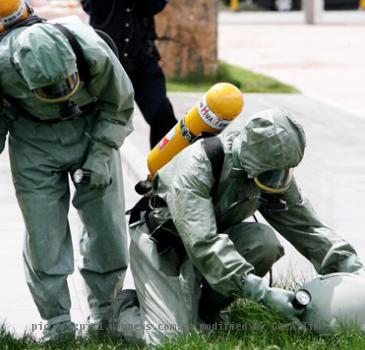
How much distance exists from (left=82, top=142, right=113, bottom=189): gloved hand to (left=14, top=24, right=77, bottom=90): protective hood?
0.47 metres

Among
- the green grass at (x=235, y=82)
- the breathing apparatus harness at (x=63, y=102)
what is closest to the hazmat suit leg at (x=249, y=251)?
the breathing apparatus harness at (x=63, y=102)

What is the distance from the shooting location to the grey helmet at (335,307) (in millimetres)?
4645

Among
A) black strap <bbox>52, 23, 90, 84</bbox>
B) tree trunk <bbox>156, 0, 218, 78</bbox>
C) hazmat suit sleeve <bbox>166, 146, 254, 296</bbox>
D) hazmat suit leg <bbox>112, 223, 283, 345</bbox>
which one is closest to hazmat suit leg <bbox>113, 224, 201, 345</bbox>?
hazmat suit leg <bbox>112, 223, 283, 345</bbox>

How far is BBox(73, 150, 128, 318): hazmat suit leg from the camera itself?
17.2 feet

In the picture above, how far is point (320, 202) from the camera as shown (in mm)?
7879

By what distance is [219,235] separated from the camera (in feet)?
15.4

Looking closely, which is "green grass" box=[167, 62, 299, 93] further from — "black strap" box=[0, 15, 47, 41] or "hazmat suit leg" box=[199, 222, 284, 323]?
"black strap" box=[0, 15, 47, 41]

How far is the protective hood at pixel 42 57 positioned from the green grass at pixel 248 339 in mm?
1079

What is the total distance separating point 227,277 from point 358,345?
0.58 m

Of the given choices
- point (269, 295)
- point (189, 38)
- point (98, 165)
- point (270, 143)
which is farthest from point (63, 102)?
point (189, 38)

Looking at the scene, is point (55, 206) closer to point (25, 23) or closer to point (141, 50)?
point (25, 23)

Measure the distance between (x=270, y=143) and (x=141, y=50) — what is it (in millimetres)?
3672

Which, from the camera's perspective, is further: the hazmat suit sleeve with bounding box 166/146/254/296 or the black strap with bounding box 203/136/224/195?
the black strap with bounding box 203/136/224/195

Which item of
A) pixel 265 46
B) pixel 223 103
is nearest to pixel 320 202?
pixel 223 103
